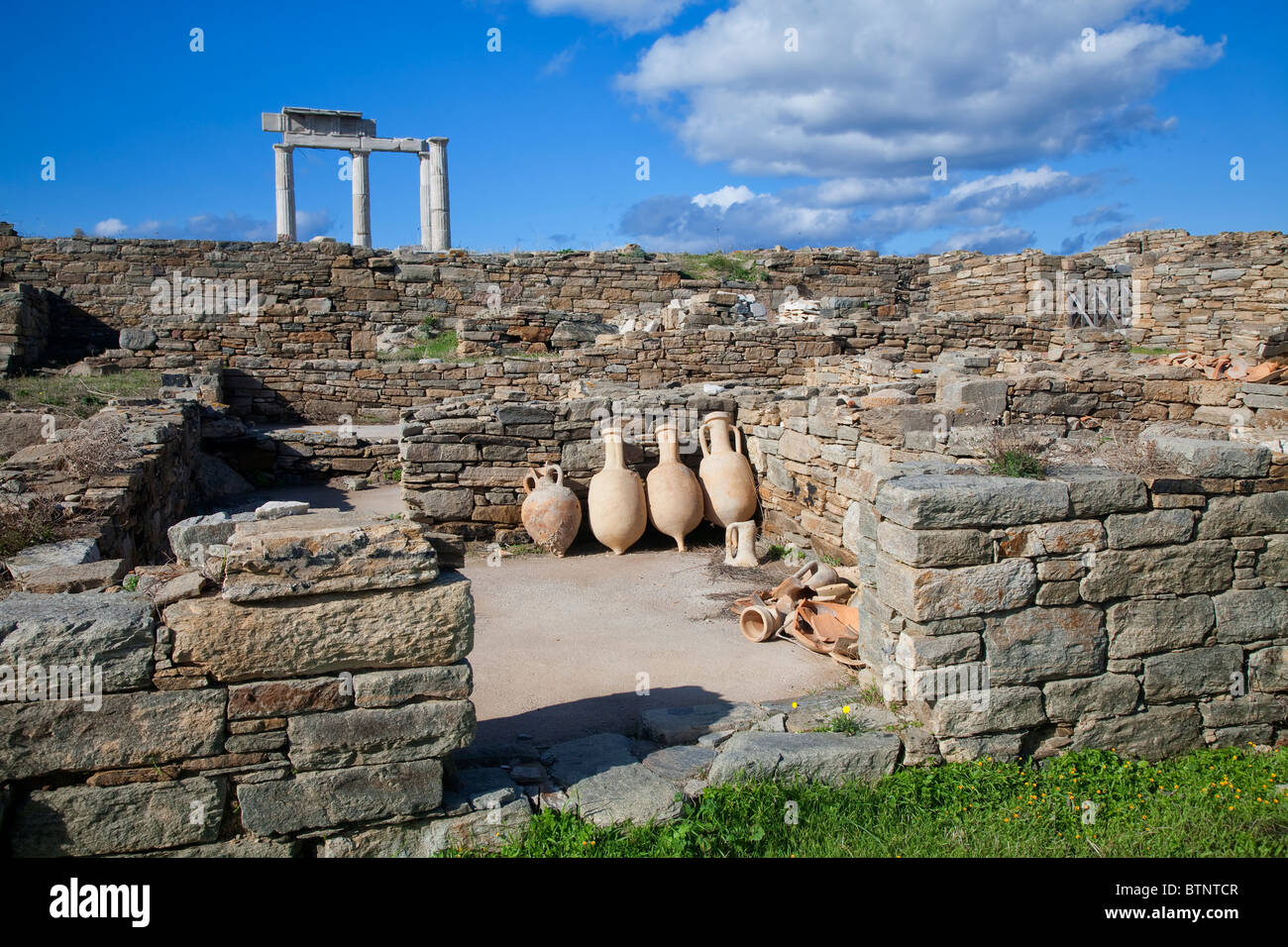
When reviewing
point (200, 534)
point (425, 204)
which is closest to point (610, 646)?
point (200, 534)

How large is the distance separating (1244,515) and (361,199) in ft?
70.8

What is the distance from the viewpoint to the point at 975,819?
3.34 m

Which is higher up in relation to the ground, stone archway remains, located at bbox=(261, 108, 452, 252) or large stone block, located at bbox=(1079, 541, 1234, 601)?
stone archway remains, located at bbox=(261, 108, 452, 252)

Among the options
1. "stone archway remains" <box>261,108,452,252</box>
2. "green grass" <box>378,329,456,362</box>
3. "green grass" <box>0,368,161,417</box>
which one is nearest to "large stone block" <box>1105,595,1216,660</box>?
"green grass" <box>0,368,161,417</box>

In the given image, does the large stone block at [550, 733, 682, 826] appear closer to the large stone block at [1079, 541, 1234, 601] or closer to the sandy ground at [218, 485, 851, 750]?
the sandy ground at [218, 485, 851, 750]

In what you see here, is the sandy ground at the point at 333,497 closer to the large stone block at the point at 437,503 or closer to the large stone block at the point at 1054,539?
the large stone block at the point at 437,503

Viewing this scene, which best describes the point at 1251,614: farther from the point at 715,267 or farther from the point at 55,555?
the point at 715,267

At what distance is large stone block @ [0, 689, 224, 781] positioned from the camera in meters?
2.67

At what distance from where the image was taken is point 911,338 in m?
14.2

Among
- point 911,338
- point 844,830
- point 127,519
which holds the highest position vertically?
point 911,338
